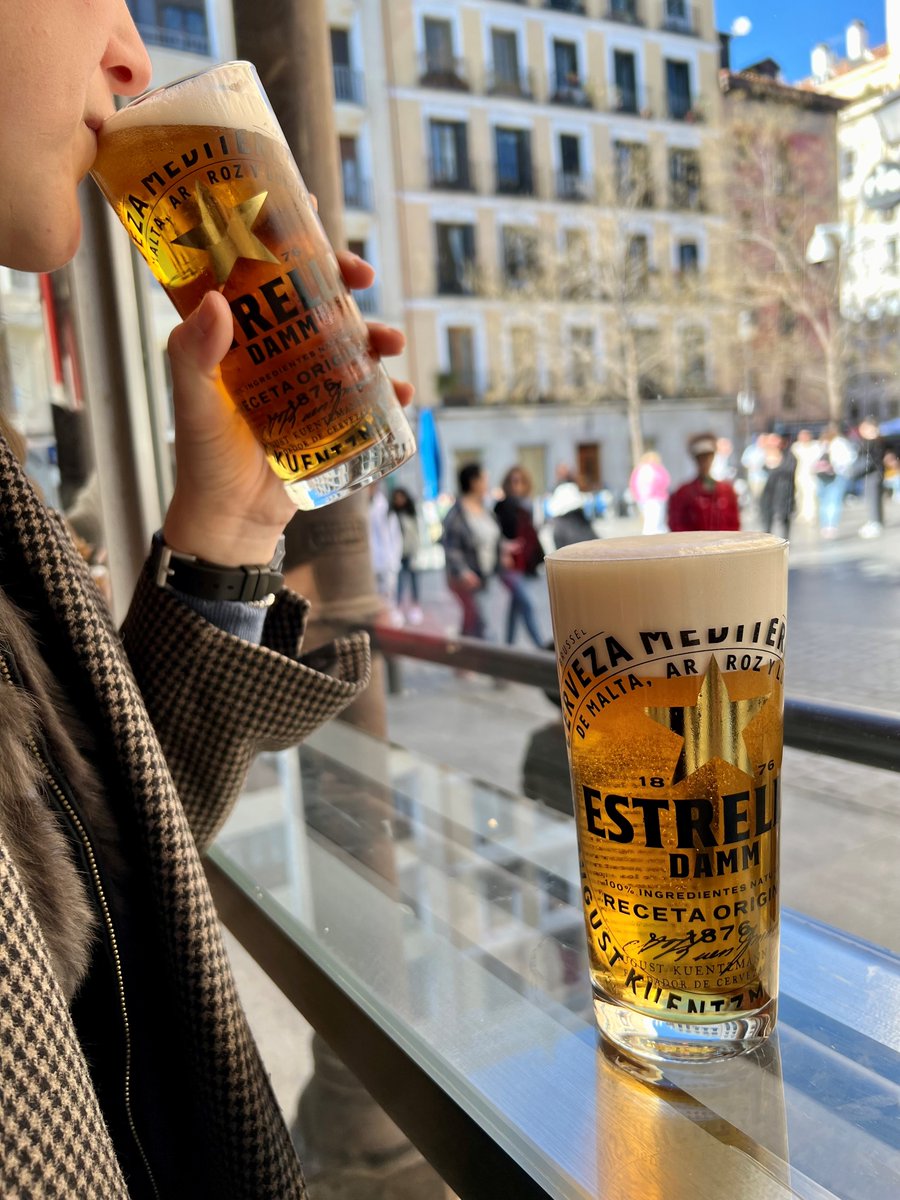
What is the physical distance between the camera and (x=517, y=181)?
4922 millimetres

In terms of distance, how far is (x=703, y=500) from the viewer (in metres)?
1.86

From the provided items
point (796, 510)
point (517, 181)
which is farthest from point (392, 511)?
point (796, 510)

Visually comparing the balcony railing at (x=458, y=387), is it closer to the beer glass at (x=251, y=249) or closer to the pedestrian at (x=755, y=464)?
the pedestrian at (x=755, y=464)

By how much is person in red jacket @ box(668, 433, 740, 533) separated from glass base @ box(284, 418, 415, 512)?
116 cm

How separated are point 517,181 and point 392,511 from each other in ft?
6.75

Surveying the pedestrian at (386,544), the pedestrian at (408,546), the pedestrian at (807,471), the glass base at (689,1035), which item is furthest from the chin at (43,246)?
the pedestrian at (408,546)

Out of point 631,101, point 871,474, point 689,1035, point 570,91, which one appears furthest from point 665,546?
point 570,91

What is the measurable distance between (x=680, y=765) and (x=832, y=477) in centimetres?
A: 112

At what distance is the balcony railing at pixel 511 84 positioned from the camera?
4.65 m

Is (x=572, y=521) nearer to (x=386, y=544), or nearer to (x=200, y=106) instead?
(x=386, y=544)

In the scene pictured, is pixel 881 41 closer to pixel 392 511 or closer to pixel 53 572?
pixel 53 572

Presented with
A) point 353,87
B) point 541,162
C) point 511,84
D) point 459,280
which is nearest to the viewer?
point 541,162

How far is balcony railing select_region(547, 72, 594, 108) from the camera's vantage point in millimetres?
3459

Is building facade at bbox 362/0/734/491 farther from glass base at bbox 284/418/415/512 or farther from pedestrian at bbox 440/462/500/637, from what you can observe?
glass base at bbox 284/418/415/512
